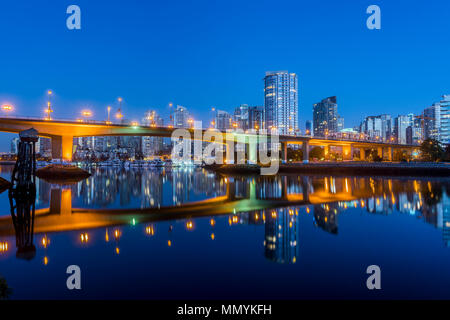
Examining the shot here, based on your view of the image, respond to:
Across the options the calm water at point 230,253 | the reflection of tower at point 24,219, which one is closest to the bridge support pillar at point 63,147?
the reflection of tower at point 24,219

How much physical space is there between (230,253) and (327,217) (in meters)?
8.03

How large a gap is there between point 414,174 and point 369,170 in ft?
24.8

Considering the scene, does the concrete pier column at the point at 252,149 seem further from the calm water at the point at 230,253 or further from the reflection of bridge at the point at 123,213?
the calm water at the point at 230,253

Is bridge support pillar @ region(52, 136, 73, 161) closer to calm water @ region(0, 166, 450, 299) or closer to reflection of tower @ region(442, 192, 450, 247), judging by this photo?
calm water @ region(0, 166, 450, 299)

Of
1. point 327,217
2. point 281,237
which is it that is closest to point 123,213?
point 281,237

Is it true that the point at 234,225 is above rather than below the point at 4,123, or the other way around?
below

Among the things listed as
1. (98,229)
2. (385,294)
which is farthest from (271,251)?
(98,229)

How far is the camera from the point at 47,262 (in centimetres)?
861

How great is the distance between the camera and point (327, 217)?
15445mm

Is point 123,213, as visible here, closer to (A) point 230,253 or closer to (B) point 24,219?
(B) point 24,219

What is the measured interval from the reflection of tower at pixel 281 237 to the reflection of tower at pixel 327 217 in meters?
1.27
